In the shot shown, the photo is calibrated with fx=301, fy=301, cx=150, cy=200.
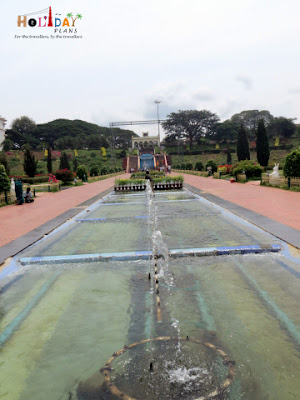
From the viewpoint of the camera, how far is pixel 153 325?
358cm

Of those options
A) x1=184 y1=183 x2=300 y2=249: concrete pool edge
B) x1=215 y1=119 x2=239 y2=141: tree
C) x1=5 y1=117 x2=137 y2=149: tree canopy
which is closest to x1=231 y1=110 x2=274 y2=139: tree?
x1=215 y1=119 x2=239 y2=141: tree

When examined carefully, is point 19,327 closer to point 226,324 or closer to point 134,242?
point 226,324

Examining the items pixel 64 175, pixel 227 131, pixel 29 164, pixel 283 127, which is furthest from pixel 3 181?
pixel 227 131

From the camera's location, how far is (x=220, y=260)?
228 inches

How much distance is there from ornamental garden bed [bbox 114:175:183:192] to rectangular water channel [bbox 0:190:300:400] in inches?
539

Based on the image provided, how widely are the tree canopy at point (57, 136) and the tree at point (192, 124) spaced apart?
19214 millimetres

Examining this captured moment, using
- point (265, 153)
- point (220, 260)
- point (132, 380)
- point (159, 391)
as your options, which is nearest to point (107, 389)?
point (132, 380)

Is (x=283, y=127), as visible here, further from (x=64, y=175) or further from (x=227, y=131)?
(x=64, y=175)

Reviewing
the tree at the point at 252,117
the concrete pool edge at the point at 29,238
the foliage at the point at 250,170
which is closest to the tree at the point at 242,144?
the foliage at the point at 250,170

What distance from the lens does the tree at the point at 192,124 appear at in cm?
8744

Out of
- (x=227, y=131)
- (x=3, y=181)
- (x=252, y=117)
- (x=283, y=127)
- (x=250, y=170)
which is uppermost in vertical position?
(x=252, y=117)

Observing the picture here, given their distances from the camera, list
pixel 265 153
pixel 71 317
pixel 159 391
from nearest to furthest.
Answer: pixel 159 391
pixel 71 317
pixel 265 153

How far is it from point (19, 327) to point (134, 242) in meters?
3.76

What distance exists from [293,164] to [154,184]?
28.2 feet
